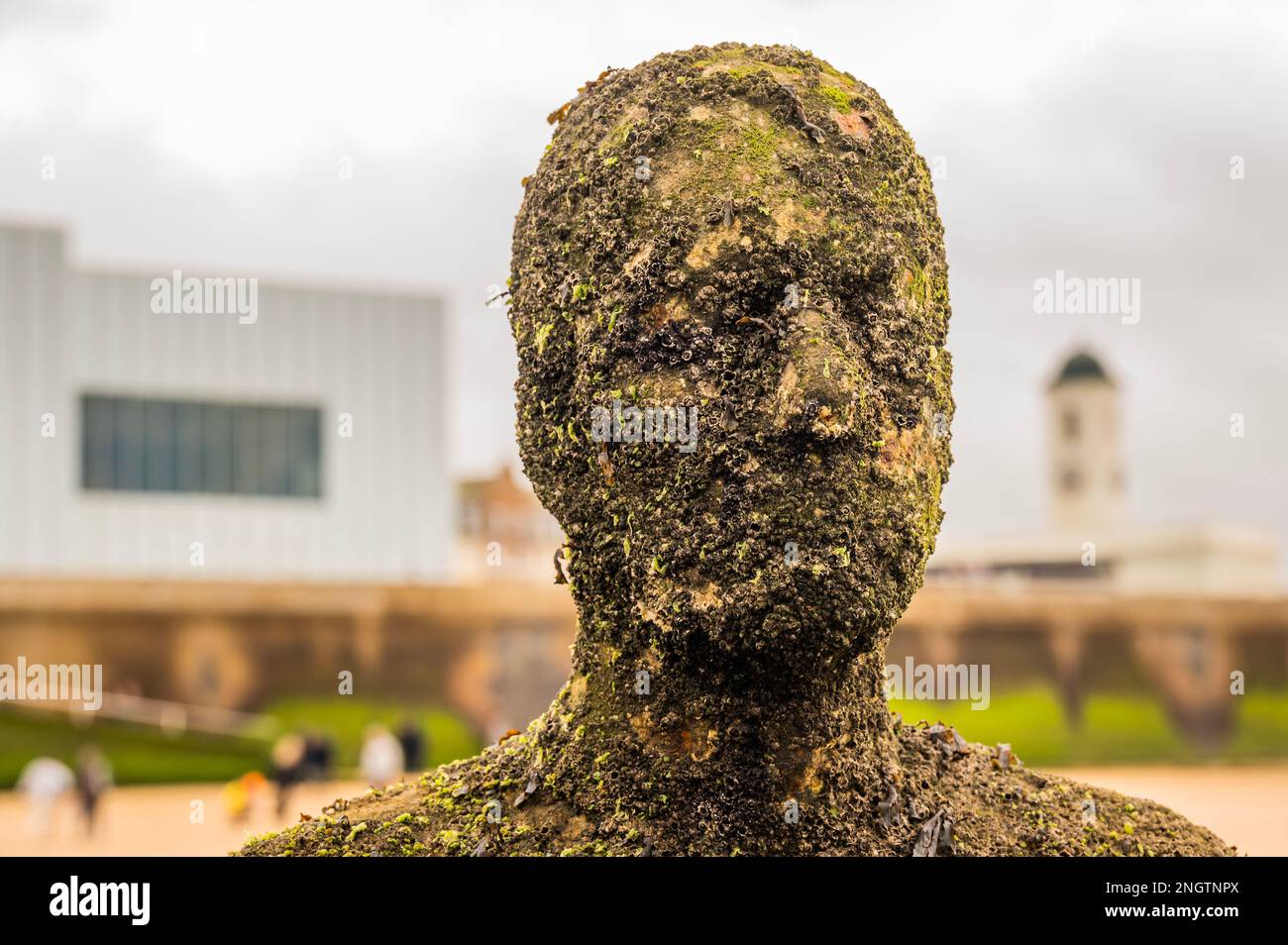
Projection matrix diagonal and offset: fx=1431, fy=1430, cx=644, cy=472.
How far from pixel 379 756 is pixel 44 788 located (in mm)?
4476

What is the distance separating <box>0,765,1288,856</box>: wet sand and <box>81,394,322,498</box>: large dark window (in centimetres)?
1143

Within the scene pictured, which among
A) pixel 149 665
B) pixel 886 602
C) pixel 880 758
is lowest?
pixel 149 665

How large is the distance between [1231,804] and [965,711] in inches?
165

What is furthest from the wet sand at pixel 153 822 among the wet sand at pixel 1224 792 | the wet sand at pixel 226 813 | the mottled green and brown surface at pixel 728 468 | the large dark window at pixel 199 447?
the mottled green and brown surface at pixel 728 468

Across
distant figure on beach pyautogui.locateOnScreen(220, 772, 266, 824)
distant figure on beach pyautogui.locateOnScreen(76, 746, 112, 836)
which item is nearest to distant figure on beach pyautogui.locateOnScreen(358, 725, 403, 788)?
distant figure on beach pyautogui.locateOnScreen(220, 772, 266, 824)

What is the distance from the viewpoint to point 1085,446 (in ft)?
187

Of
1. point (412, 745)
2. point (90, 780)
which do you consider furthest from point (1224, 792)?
point (90, 780)

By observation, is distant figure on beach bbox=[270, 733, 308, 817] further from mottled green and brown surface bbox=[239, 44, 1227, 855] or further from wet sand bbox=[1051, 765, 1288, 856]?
mottled green and brown surface bbox=[239, 44, 1227, 855]

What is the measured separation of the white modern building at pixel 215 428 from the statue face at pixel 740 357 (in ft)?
84.4

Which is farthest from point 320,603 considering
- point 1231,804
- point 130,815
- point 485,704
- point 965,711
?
point 1231,804

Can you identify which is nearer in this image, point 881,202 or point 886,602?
point 886,602

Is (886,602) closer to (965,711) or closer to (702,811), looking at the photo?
(702,811)

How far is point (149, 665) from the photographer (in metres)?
22.6
